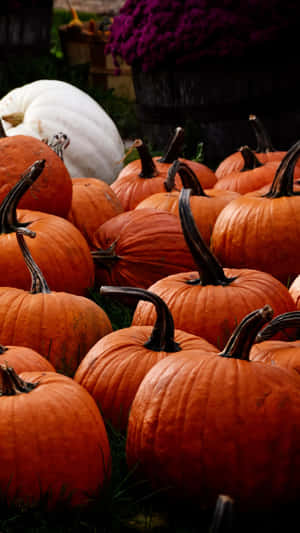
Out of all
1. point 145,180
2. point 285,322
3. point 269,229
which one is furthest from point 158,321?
point 145,180

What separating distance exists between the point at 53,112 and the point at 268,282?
8.34 feet

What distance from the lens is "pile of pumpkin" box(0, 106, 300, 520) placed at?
60.0 inches

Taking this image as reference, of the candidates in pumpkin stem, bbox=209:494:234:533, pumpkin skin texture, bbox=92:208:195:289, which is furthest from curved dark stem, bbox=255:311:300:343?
pumpkin skin texture, bbox=92:208:195:289

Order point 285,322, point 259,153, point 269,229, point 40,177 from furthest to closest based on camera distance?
point 259,153, point 40,177, point 269,229, point 285,322

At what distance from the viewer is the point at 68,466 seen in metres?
1.54

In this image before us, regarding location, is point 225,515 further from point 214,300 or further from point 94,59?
point 94,59

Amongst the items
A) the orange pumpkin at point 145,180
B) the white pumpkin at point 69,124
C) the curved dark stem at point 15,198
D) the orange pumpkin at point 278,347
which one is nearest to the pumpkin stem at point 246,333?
the orange pumpkin at point 278,347

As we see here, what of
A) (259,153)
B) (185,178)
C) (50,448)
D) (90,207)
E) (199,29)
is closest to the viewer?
(50,448)

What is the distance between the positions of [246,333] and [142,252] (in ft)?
4.71

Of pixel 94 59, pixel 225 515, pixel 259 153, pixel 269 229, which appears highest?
pixel 225 515

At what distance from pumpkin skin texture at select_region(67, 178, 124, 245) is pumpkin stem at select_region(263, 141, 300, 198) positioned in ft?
2.66

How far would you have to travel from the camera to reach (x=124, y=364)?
6.07ft

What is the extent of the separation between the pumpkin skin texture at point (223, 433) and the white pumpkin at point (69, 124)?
117 inches

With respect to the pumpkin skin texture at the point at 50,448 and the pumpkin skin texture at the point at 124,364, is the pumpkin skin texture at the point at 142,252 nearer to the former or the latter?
the pumpkin skin texture at the point at 124,364
